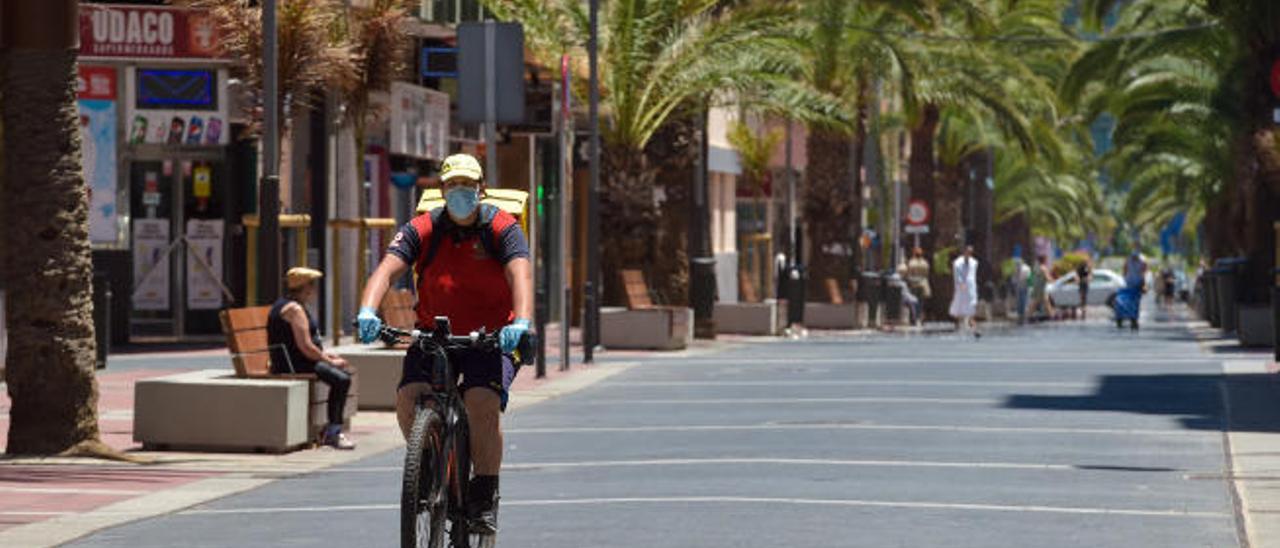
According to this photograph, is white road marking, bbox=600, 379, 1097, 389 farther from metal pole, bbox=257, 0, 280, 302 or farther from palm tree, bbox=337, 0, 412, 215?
metal pole, bbox=257, 0, 280, 302

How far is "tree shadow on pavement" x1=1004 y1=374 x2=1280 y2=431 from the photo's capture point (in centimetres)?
2328

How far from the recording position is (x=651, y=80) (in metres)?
43.9

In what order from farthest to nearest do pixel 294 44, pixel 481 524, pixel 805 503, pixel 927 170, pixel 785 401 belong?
pixel 927 170 < pixel 294 44 < pixel 785 401 < pixel 805 503 < pixel 481 524

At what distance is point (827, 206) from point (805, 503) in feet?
149

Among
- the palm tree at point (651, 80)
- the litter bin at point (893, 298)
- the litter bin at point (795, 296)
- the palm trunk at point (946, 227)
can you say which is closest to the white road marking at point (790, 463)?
the palm tree at point (651, 80)

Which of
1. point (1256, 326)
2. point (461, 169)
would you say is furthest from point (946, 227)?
point (461, 169)

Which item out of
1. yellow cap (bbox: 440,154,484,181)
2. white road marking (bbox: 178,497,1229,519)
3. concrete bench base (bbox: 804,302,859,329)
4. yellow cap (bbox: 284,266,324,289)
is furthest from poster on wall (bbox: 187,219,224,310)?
yellow cap (bbox: 440,154,484,181)

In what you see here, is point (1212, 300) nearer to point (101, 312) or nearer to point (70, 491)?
point (101, 312)

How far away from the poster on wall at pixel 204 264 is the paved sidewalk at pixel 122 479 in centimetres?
1546

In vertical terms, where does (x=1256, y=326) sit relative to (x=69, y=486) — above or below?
above

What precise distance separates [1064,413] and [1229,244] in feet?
177

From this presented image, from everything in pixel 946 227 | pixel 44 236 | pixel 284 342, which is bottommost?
pixel 284 342

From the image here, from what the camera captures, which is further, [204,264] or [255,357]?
[204,264]

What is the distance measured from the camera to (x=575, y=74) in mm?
44500
